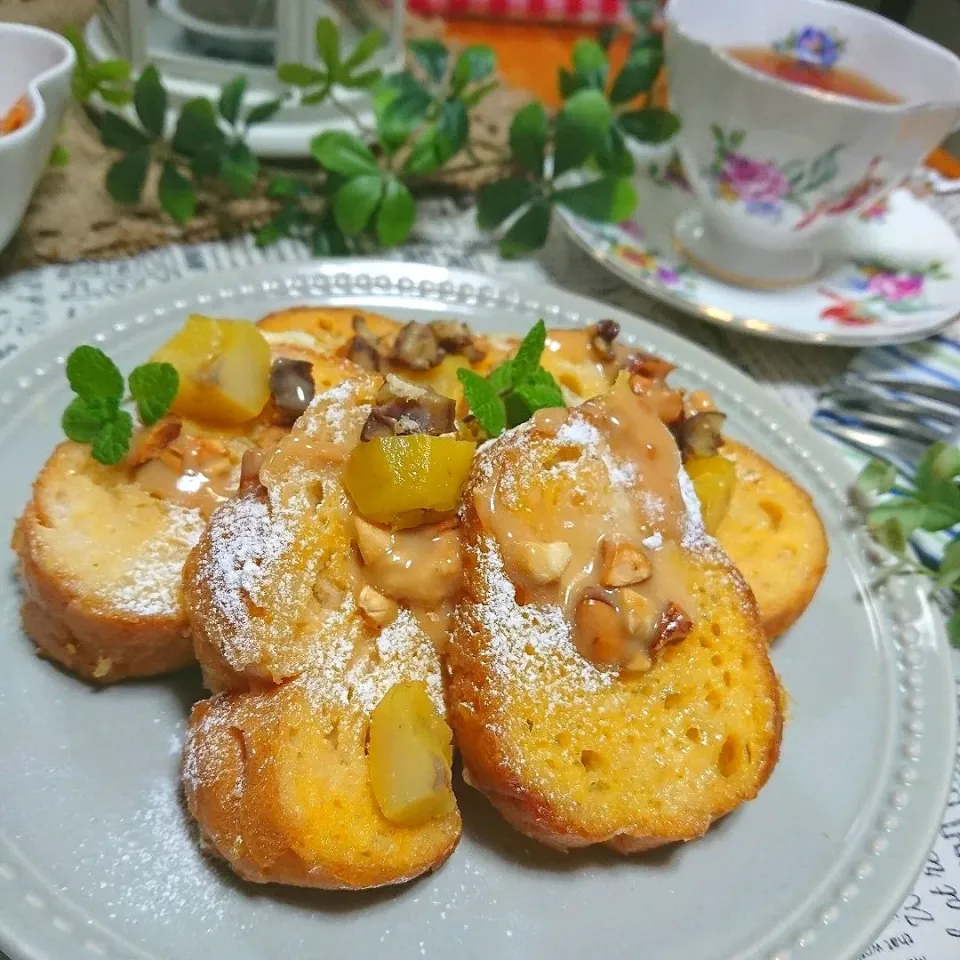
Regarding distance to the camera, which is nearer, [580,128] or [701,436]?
[701,436]

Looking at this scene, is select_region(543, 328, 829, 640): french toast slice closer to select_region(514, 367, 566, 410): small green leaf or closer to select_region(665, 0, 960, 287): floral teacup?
select_region(514, 367, 566, 410): small green leaf

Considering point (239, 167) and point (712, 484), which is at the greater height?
point (712, 484)

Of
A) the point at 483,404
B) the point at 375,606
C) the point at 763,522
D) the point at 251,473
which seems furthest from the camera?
the point at 763,522

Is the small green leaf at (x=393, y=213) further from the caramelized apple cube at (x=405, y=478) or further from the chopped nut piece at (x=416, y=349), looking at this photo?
the caramelized apple cube at (x=405, y=478)

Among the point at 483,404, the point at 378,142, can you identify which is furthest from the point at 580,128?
the point at 483,404

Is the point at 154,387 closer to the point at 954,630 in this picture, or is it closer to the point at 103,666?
the point at 103,666

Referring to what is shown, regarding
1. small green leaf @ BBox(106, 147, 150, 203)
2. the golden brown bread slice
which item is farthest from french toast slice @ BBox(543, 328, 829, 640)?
small green leaf @ BBox(106, 147, 150, 203)

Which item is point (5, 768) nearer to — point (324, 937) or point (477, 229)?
point (324, 937)
